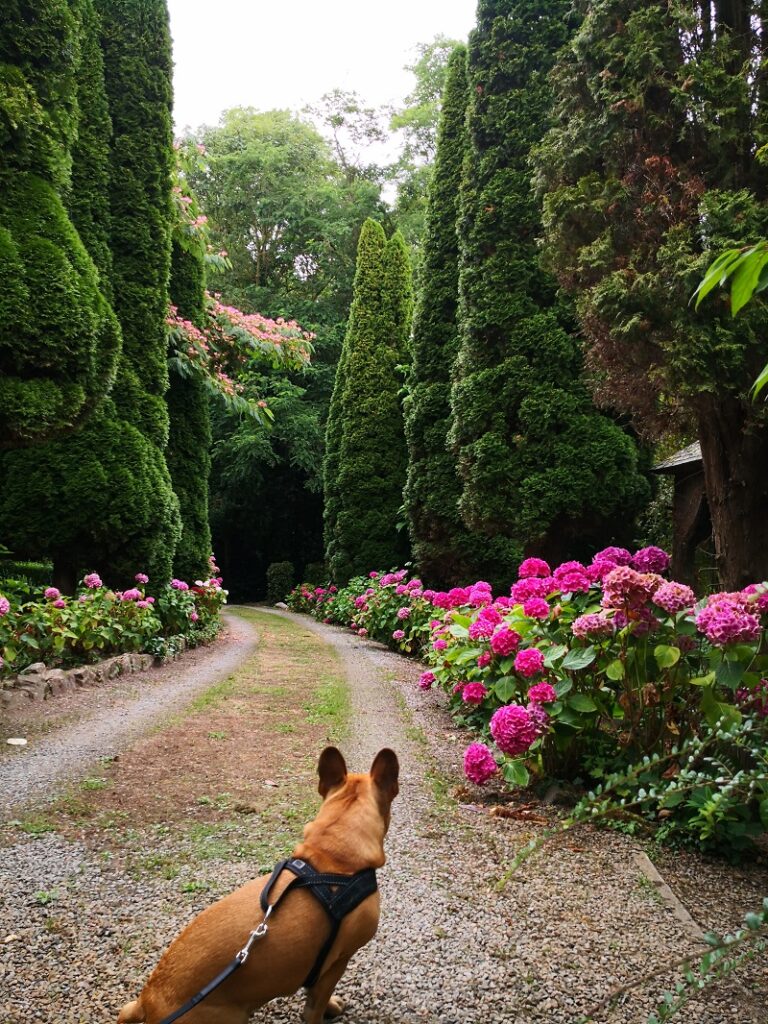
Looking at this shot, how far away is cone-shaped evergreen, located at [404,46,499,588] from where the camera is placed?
30.4ft

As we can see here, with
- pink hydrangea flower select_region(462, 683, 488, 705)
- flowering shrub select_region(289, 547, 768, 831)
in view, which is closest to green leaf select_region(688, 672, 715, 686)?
flowering shrub select_region(289, 547, 768, 831)

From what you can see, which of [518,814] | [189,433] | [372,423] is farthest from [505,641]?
[372,423]

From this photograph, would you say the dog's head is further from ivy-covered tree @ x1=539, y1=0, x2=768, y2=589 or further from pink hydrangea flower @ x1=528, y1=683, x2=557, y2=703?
ivy-covered tree @ x1=539, y1=0, x2=768, y2=589

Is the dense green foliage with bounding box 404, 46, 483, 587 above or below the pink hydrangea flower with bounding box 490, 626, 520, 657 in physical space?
above

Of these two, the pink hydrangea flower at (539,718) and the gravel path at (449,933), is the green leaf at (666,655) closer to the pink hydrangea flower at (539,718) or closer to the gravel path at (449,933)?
the pink hydrangea flower at (539,718)

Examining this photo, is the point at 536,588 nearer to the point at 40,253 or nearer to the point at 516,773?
the point at 516,773

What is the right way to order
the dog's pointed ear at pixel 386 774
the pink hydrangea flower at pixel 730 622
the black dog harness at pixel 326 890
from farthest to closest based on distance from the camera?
the pink hydrangea flower at pixel 730 622 < the dog's pointed ear at pixel 386 774 < the black dog harness at pixel 326 890

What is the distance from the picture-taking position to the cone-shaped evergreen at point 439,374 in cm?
926

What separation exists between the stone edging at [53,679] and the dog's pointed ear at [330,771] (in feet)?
12.9

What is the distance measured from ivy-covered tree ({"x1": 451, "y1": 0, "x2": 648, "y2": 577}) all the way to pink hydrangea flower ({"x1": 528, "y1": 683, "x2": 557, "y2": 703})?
375cm

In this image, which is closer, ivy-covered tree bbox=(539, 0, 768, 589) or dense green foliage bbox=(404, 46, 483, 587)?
ivy-covered tree bbox=(539, 0, 768, 589)

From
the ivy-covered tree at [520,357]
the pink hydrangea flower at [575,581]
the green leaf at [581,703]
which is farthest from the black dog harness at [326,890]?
the ivy-covered tree at [520,357]

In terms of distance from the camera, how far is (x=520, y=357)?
7156 mm

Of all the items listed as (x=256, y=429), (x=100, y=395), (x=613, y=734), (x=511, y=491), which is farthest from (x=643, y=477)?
(x=256, y=429)
